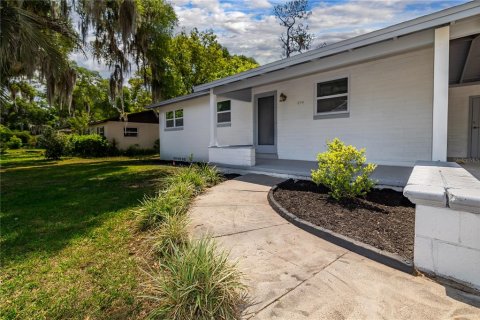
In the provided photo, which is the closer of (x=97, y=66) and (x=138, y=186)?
(x=138, y=186)

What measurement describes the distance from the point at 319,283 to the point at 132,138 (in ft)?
Result: 68.6

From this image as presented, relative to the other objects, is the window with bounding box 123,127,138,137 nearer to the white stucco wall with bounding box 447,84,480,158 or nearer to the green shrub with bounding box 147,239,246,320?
the white stucco wall with bounding box 447,84,480,158

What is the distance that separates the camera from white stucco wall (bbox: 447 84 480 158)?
7789 mm

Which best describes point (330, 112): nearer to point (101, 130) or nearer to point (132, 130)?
point (132, 130)

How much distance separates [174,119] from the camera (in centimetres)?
1395

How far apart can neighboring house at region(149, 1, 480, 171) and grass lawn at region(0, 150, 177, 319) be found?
459 cm

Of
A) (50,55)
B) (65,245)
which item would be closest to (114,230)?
(65,245)

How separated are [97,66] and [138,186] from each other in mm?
10434

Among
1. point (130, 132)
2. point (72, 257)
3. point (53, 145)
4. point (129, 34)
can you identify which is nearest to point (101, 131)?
point (130, 132)

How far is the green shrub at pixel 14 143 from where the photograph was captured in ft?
102

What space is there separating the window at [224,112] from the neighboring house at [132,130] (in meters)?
11.0

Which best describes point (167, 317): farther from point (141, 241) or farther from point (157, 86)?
point (157, 86)

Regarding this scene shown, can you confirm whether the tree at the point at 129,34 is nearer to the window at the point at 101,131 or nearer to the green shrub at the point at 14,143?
the window at the point at 101,131

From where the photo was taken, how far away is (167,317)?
194 cm
